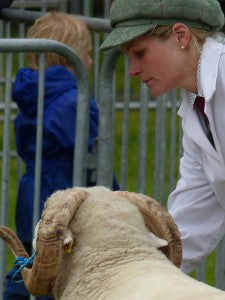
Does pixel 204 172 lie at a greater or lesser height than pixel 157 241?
greater

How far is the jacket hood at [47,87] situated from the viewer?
609cm

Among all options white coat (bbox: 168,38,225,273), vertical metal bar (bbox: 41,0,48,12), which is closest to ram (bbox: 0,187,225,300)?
white coat (bbox: 168,38,225,273)

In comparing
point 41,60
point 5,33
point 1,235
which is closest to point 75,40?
point 41,60

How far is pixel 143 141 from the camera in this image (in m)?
6.23

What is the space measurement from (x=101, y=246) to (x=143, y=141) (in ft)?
6.36

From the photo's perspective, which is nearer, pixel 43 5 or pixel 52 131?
pixel 52 131

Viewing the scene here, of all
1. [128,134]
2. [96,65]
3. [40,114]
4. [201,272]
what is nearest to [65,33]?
[96,65]

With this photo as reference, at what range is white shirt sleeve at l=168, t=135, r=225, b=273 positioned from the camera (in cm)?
522

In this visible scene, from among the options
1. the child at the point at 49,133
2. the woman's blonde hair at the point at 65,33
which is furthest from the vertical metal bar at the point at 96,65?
the child at the point at 49,133

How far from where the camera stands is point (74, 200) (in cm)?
434

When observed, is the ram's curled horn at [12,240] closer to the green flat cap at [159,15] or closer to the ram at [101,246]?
the ram at [101,246]

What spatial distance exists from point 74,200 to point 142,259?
0.29 meters

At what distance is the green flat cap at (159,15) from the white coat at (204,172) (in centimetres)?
9

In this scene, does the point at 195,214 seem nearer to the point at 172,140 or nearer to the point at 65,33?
the point at 172,140
